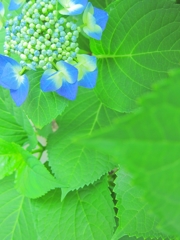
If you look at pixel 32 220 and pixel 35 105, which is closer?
pixel 35 105

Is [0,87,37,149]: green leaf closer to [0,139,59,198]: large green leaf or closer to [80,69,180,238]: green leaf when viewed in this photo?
[0,139,59,198]: large green leaf

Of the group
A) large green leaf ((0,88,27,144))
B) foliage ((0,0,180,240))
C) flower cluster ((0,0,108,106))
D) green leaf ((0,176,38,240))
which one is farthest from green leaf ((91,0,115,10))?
green leaf ((0,176,38,240))

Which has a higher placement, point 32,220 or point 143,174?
point 143,174

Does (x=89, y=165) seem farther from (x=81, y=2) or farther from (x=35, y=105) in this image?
(x=81, y=2)

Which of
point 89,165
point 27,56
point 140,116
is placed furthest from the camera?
point 89,165

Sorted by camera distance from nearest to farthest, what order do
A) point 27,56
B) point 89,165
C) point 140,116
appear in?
point 140,116 → point 27,56 → point 89,165

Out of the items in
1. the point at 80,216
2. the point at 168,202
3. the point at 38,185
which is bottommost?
the point at 80,216

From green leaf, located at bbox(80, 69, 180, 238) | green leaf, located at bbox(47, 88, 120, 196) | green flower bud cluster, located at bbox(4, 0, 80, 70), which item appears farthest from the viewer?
green leaf, located at bbox(47, 88, 120, 196)

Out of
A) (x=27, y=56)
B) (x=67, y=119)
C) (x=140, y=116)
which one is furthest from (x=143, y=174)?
(x=67, y=119)
